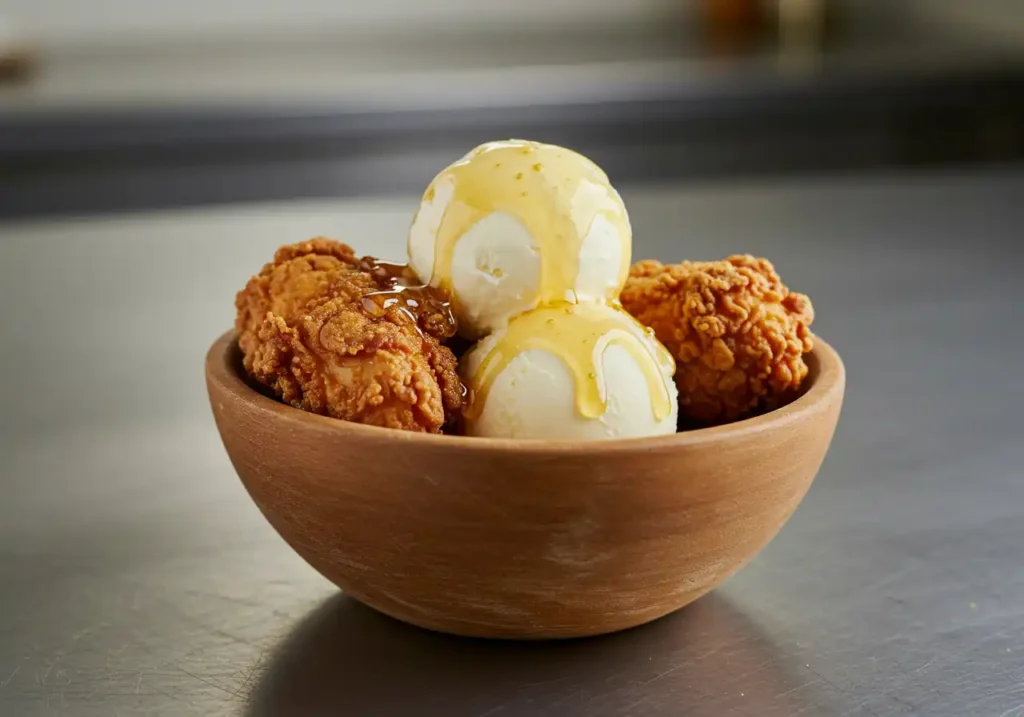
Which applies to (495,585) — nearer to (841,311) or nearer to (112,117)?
(841,311)

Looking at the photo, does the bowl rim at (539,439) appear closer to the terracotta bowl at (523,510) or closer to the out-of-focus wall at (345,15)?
the terracotta bowl at (523,510)

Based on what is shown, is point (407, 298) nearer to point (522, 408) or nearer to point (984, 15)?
point (522, 408)

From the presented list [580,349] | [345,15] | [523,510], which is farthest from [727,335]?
[345,15]

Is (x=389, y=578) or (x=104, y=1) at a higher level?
(x=104, y=1)

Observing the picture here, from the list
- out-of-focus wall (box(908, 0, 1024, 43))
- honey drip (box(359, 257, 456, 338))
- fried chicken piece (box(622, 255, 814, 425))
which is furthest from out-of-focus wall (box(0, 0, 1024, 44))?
honey drip (box(359, 257, 456, 338))

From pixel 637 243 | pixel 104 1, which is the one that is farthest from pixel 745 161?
pixel 104 1

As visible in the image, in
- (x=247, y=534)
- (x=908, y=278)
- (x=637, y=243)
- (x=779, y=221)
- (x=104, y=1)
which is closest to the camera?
(x=247, y=534)

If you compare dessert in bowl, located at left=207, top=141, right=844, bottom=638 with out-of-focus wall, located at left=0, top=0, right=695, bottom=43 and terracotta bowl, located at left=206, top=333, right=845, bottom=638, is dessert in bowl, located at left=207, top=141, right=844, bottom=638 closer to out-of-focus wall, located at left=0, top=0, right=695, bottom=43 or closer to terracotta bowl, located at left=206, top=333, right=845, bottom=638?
terracotta bowl, located at left=206, top=333, right=845, bottom=638
